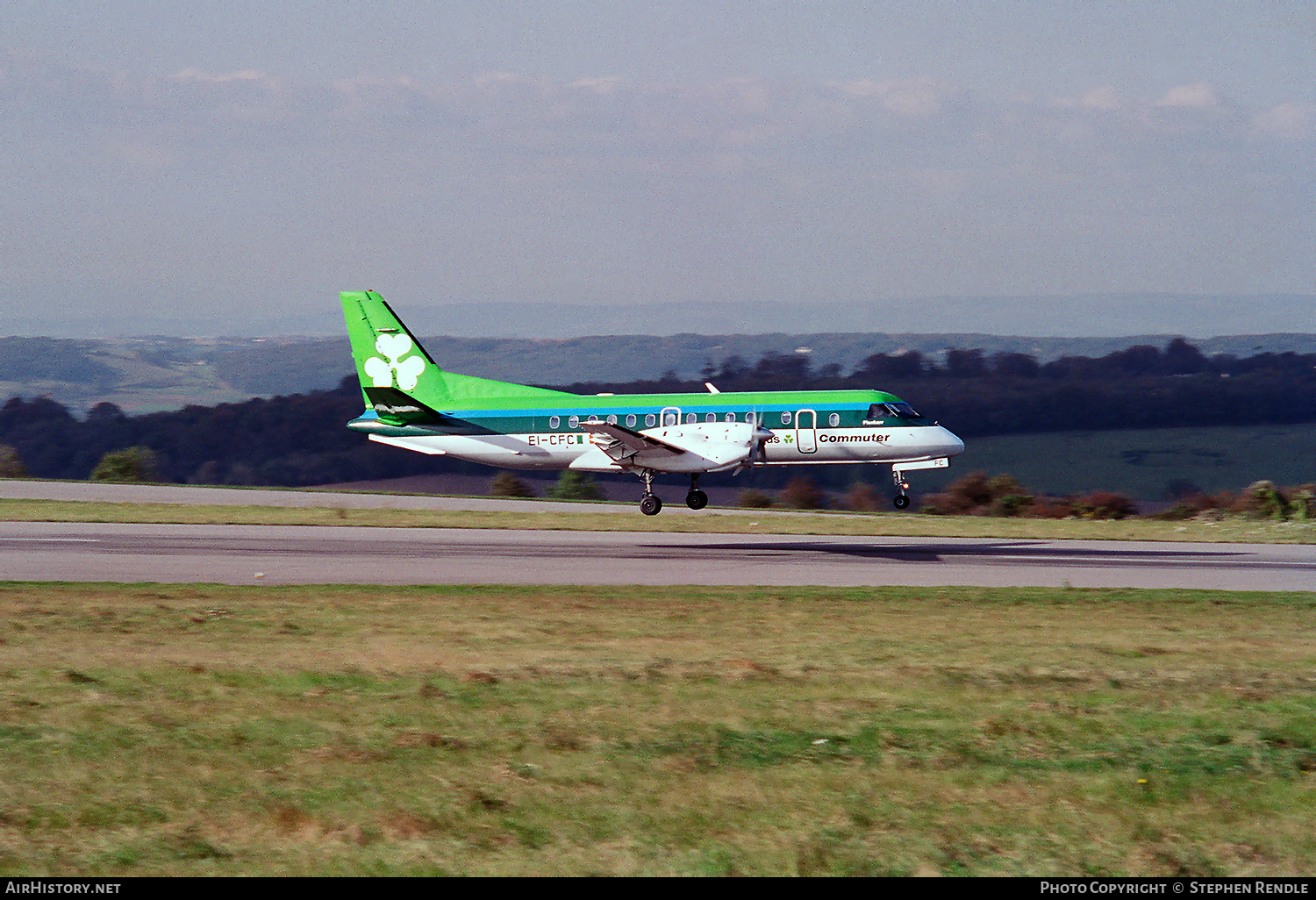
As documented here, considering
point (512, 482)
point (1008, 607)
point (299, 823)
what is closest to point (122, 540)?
point (1008, 607)

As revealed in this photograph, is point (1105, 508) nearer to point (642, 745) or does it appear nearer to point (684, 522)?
point (684, 522)

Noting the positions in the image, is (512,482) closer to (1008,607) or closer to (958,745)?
(1008,607)

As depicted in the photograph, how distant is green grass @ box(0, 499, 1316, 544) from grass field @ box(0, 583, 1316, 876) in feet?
64.0

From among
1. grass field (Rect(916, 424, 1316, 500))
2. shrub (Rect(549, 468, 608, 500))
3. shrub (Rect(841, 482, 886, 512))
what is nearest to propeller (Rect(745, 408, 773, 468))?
shrub (Rect(549, 468, 608, 500))

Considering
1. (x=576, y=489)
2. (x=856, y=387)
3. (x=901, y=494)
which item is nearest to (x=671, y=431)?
(x=901, y=494)

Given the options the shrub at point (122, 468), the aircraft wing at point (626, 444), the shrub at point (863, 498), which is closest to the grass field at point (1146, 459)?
the shrub at point (863, 498)

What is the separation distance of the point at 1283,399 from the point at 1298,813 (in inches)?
4368

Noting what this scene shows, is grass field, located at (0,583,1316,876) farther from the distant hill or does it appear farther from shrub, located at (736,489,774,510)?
the distant hill

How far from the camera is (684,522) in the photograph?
137 feet

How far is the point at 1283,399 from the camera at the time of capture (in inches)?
4168

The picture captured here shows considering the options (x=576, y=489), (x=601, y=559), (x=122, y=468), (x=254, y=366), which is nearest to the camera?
(x=601, y=559)

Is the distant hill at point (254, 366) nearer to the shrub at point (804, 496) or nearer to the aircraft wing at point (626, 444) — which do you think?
the shrub at point (804, 496)

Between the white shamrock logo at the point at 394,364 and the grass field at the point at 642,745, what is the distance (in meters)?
17.9

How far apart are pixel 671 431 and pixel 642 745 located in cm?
2148
